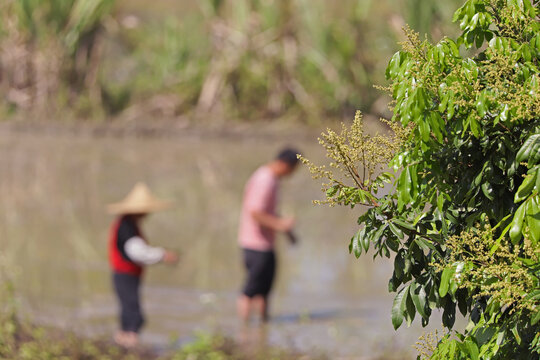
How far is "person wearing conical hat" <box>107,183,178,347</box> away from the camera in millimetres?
8062

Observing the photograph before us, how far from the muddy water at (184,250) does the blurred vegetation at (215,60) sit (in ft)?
5.00

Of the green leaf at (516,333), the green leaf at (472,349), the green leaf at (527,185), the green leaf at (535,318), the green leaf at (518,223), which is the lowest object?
the green leaf at (472,349)

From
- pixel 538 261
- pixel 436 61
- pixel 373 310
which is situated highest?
pixel 436 61

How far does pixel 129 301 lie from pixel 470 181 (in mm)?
5541

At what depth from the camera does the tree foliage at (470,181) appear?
2723 millimetres

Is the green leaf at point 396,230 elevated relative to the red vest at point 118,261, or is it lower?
elevated

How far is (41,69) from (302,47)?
523cm

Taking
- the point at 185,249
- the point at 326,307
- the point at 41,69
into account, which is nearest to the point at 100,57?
the point at 41,69

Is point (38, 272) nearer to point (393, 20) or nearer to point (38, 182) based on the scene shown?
point (38, 182)

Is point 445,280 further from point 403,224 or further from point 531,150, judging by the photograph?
point 531,150

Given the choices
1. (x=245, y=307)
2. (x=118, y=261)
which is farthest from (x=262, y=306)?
(x=118, y=261)

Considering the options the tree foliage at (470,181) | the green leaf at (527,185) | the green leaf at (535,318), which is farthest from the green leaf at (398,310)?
the green leaf at (527,185)

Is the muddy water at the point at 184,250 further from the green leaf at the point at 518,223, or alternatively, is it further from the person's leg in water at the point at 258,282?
the green leaf at the point at 518,223

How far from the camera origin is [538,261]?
2764 mm
